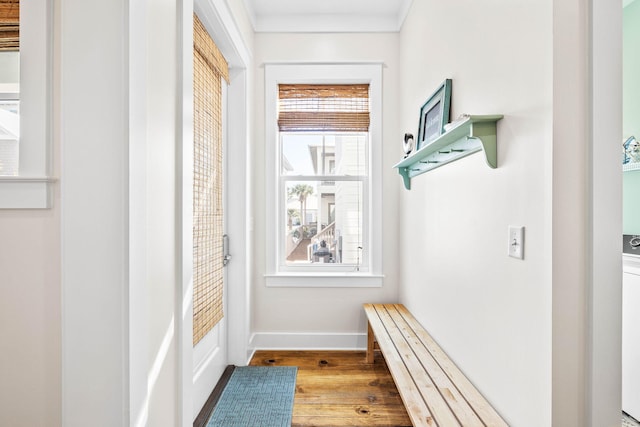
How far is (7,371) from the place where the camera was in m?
0.99

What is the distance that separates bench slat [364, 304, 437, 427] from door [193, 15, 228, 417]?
1021mm

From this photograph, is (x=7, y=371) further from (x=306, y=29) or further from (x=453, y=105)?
(x=306, y=29)

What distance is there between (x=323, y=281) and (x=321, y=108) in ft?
4.75

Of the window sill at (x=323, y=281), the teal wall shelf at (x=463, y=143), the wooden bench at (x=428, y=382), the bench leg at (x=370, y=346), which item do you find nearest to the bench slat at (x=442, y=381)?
the wooden bench at (x=428, y=382)

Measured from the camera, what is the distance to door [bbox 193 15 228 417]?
187 centimetres

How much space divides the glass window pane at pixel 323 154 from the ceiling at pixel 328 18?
0.84m

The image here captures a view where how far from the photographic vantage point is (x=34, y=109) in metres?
0.96

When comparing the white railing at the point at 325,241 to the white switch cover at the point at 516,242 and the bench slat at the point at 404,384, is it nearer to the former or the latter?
the bench slat at the point at 404,384

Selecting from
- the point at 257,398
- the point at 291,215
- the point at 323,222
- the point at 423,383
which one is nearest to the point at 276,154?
the point at 291,215

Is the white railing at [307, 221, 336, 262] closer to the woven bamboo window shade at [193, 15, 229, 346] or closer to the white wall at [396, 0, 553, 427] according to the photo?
the woven bamboo window shade at [193, 15, 229, 346]

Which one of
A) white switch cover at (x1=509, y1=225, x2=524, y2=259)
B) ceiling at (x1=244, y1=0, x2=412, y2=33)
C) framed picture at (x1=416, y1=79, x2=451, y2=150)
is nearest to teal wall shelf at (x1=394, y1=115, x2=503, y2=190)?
framed picture at (x1=416, y1=79, x2=451, y2=150)

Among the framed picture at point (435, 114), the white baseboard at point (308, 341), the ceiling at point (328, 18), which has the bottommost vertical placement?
the white baseboard at point (308, 341)

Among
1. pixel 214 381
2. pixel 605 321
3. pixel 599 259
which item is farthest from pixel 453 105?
→ pixel 214 381

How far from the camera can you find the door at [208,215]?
1.87 m
